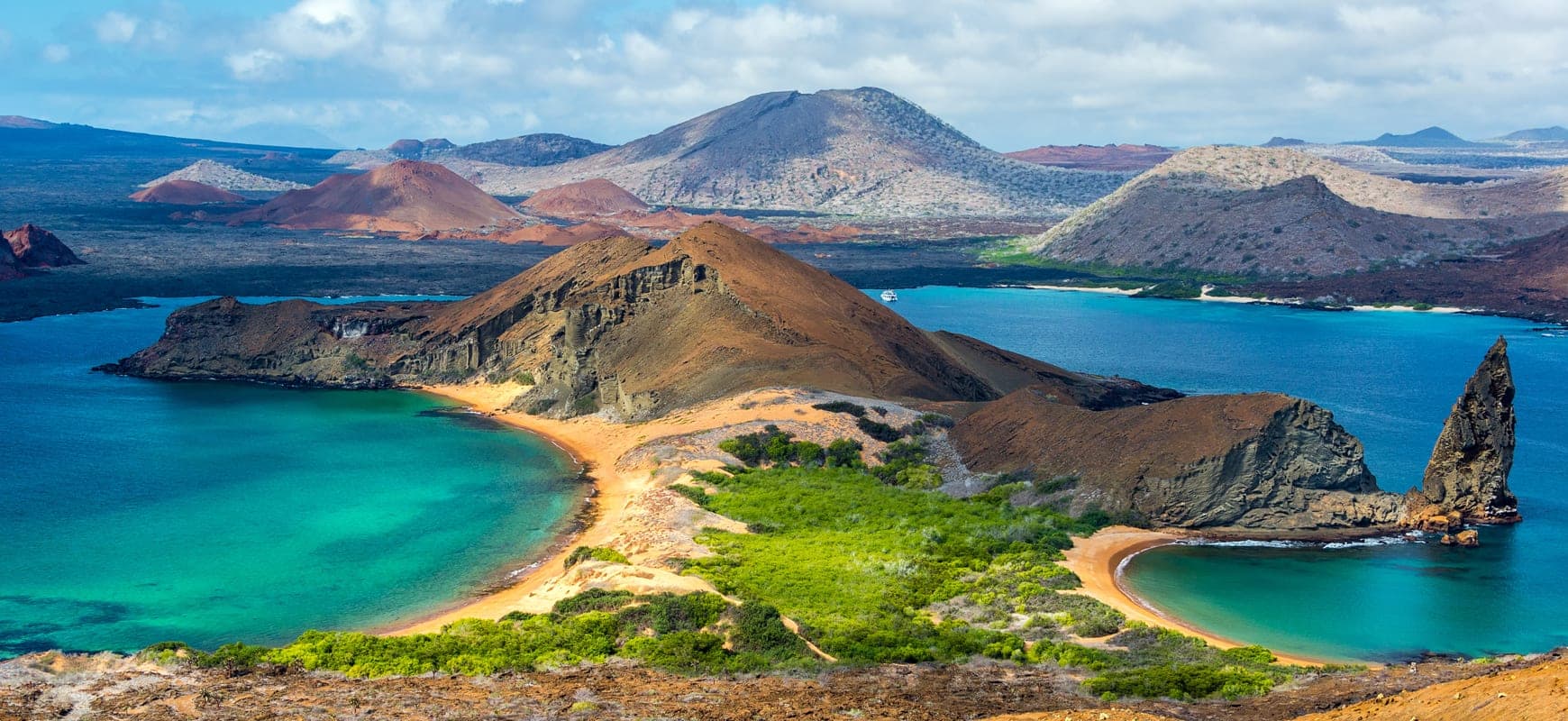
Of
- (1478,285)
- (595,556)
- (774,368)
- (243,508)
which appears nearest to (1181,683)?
(595,556)

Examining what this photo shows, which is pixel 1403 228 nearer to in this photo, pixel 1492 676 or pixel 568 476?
pixel 568 476


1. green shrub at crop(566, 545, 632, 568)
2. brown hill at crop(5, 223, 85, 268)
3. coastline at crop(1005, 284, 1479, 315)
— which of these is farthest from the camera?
brown hill at crop(5, 223, 85, 268)

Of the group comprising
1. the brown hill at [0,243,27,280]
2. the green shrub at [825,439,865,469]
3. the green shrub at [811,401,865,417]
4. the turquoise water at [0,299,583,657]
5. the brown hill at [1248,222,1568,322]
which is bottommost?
the turquoise water at [0,299,583,657]

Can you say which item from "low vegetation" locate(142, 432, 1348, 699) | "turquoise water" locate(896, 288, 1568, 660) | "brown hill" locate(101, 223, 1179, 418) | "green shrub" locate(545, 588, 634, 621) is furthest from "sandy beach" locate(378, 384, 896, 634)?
"turquoise water" locate(896, 288, 1568, 660)

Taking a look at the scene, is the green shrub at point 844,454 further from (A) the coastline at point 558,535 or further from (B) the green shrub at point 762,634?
(B) the green shrub at point 762,634

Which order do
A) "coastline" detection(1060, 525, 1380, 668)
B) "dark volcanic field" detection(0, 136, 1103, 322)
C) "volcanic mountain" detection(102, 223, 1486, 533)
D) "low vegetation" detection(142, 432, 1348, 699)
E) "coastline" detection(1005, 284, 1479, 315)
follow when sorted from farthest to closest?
"coastline" detection(1005, 284, 1479, 315) < "dark volcanic field" detection(0, 136, 1103, 322) < "volcanic mountain" detection(102, 223, 1486, 533) < "coastline" detection(1060, 525, 1380, 668) < "low vegetation" detection(142, 432, 1348, 699)

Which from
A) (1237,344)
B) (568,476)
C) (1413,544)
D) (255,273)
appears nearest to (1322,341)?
(1237,344)

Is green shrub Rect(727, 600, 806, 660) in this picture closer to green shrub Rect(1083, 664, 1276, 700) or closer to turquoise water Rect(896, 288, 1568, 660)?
green shrub Rect(1083, 664, 1276, 700)
